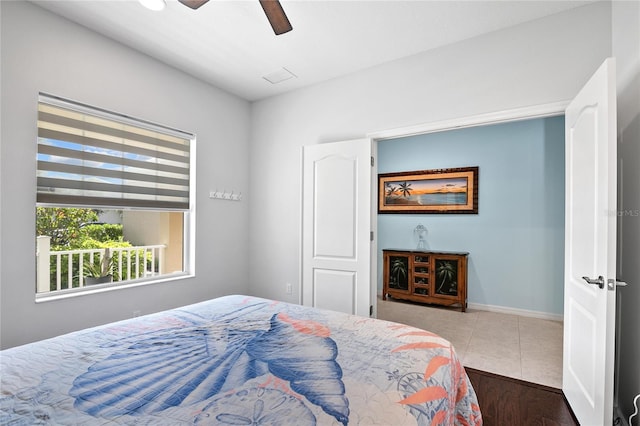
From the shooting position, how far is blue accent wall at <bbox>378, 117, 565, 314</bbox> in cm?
393

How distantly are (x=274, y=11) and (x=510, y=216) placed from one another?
3.98 meters

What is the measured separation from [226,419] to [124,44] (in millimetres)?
3150

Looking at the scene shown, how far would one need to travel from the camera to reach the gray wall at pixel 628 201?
5.52ft

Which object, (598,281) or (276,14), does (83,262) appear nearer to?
(276,14)

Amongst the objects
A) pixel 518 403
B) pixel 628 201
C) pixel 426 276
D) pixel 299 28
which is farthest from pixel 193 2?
pixel 426 276

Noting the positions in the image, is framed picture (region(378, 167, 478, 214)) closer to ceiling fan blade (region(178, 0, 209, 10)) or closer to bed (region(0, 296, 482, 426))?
bed (region(0, 296, 482, 426))

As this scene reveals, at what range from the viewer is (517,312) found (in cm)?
410

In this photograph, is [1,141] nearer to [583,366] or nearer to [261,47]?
[261,47]

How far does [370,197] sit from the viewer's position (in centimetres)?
301

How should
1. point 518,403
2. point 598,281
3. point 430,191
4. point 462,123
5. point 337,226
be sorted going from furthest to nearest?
point 430,191 < point 337,226 < point 462,123 < point 518,403 < point 598,281

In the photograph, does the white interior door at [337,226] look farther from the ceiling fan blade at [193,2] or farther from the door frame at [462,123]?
the ceiling fan blade at [193,2]

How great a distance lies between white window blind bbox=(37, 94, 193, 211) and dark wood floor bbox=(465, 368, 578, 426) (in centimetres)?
317

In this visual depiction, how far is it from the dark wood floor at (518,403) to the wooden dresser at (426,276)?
188cm

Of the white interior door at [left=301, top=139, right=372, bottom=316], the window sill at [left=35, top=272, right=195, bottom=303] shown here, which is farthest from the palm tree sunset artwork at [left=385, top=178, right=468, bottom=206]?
the window sill at [left=35, top=272, right=195, bottom=303]
